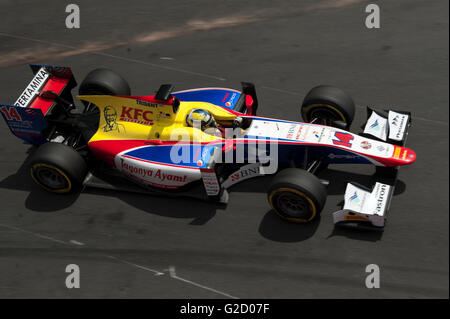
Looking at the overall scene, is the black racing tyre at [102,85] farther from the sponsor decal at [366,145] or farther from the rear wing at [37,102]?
the sponsor decal at [366,145]

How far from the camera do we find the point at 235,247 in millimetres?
7816

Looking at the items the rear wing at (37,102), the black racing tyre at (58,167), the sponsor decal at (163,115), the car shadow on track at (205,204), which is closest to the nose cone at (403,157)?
the car shadow on track at (205,204)

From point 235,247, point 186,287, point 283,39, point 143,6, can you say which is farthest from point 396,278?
point 143,6

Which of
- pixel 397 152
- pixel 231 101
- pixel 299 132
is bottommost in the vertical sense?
pixel 397 152

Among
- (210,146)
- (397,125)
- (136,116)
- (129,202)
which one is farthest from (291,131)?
(129,202)

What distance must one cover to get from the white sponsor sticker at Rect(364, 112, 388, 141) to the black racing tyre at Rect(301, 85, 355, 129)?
353 mm

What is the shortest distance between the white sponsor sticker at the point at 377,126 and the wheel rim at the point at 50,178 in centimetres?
502

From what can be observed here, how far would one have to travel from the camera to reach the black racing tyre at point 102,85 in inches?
381

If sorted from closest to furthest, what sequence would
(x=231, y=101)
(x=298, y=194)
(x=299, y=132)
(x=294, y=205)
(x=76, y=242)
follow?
(x=298, y=194) < (x=294, y=205) < (x=299, y=132) < (x=76, y=242) < (x=231, y=101)

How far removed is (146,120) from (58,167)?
5.20 ft

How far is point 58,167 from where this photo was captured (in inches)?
326

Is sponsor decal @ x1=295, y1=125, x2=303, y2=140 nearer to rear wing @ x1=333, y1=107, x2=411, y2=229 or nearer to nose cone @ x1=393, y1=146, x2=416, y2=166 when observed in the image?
rear wing @ x1=333, y1=107, x2=411, y2=229

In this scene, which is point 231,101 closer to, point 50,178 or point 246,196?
point 246,196

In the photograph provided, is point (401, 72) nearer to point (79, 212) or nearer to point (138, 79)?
point (138, 79)
